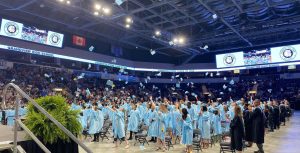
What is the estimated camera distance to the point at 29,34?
64.5ft

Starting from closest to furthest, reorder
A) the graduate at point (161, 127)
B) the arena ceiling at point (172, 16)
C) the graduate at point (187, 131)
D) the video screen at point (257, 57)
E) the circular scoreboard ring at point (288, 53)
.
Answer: the graduate at point (187, 131), the graduate at point (161, 127), the arena ceiling at point (172, 16), the circular scoreboard ring at point (288, 53), the video screen at point (257, 57)

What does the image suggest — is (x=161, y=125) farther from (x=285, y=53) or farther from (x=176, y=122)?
(x=285, y=53)

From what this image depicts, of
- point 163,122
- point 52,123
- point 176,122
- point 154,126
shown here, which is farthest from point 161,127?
point 52,123

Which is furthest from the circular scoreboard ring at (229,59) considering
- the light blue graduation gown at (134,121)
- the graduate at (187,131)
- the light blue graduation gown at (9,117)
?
the light blue graduation gown at (9,117)

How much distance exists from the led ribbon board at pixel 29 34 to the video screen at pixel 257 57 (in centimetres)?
1881

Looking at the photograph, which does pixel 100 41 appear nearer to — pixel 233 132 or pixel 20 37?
pixel 20 37

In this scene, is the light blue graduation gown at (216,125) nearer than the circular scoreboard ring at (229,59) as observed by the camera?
Yes

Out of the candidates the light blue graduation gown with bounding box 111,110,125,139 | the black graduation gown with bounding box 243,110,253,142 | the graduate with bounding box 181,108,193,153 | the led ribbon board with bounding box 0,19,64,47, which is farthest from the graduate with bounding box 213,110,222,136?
the led ribbon board with bounding box 0,19,64,47

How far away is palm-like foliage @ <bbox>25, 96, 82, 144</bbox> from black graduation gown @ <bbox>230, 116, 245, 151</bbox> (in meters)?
5.23

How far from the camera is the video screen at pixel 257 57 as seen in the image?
89.2ft

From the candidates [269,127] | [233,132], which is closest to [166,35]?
[269,127]

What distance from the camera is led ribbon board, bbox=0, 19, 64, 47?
18.3 metres

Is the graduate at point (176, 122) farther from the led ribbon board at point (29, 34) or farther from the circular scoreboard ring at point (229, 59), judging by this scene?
the circular scoreboard ring at point (229, 59)

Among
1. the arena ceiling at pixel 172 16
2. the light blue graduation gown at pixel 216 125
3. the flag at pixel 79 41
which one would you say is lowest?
the light blue graduation gown at pixel 216 125
